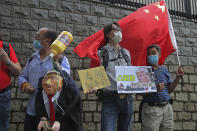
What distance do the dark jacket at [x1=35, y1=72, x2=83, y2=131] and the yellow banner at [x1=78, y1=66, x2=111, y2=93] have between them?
366 millimetres

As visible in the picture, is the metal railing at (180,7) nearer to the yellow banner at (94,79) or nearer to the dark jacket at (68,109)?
the yellow banner at (94,79)

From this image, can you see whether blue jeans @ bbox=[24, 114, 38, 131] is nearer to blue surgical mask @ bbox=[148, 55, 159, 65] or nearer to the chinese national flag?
the chinese national flag

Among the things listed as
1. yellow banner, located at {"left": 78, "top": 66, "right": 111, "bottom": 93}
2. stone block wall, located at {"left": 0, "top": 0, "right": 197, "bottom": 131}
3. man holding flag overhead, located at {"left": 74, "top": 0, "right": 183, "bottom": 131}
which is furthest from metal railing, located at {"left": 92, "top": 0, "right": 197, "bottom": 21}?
yellow banner, located at {"left": 78, "top": 66, "right": 111, "bottom": 93}

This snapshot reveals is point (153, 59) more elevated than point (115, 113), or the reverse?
point (153, 59)

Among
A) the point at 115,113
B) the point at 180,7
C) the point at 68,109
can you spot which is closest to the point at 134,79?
the point at 115,113

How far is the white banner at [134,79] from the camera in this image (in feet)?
8.84

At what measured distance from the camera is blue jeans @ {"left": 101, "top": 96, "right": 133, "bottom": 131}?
2.64m

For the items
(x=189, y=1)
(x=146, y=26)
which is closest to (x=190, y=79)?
(x=189, y=1)

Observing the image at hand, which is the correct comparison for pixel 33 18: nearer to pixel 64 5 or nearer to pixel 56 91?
pixel 64 5

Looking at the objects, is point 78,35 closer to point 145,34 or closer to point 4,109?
point 145,34

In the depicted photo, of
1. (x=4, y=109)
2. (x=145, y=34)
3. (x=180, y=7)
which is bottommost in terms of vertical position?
(x=4, y=109)

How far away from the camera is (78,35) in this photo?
4777 millimetres

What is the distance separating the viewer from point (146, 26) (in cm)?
342

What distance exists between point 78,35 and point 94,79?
8.01ft
